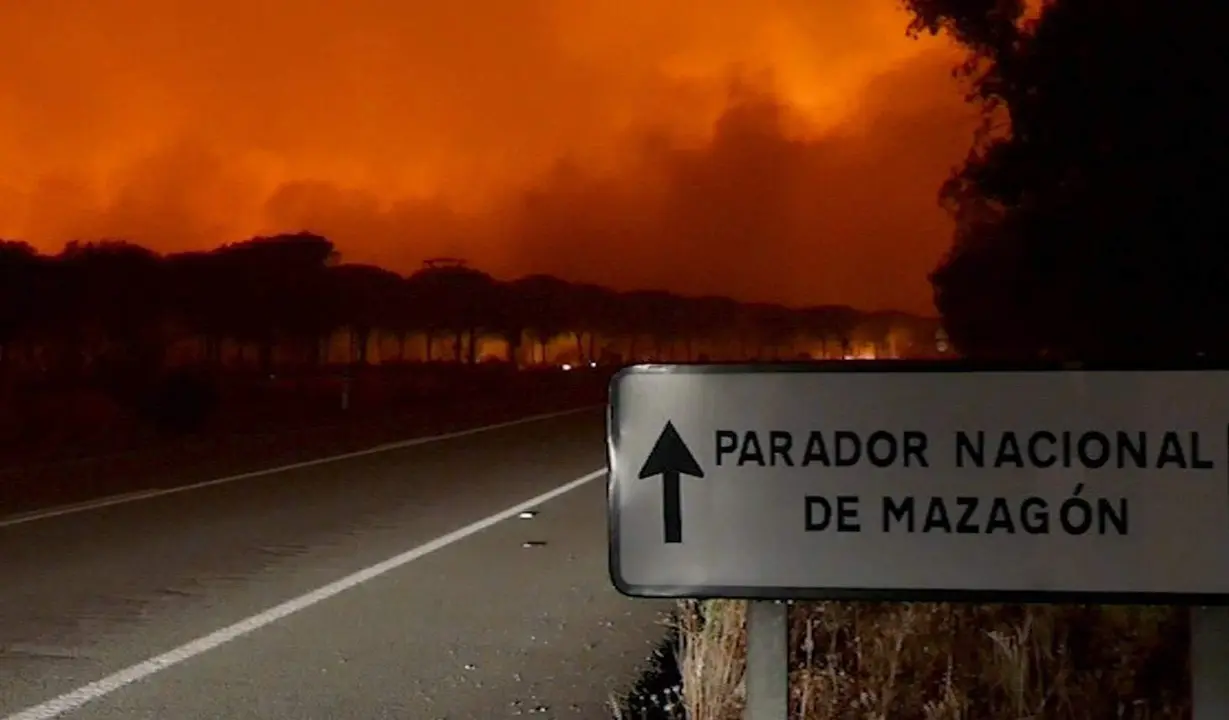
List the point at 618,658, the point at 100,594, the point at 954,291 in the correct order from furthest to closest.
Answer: the point at 954,291, the point at 100,594, the point at 618,658

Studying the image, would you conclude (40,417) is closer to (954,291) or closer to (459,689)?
(954,291)

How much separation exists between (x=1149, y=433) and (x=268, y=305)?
108049 millimetres

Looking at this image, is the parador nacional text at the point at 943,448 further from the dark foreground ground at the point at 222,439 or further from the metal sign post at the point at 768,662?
the dark foreground ground at the point at 222,439

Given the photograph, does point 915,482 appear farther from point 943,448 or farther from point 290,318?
point 290,318

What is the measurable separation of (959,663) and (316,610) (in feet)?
14.0

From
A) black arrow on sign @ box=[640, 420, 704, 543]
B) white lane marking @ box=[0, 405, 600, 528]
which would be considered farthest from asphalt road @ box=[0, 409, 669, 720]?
black arrow on sign @ box=[640, 420, 704, 543]

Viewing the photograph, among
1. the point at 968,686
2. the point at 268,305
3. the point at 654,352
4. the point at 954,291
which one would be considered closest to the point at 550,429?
the point at 954,291

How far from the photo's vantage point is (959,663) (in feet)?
21.5

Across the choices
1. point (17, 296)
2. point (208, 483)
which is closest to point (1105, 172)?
point (208, 483)

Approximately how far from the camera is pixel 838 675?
635cm

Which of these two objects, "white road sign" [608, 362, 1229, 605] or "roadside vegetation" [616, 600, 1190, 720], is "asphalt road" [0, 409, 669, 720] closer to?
"roadside vegetation" [616, 600, 1190, 720]

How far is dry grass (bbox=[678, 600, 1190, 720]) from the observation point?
5.82 metres

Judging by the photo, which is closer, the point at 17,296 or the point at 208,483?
the point at 208,483

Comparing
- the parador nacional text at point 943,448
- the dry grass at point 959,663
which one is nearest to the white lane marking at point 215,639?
the dry grass at point 959,663
